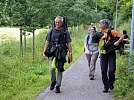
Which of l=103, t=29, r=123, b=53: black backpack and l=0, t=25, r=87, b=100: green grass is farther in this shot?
l=103, t=29, r=123, b=53: black backpack

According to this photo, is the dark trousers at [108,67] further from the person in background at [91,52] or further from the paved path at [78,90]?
the person in background at [91,52]

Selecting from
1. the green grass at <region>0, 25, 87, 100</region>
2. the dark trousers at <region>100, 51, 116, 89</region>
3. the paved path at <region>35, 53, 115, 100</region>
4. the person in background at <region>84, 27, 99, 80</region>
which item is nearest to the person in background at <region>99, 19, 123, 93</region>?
the dark trousers at <region>100, 51, 116, 89</region>

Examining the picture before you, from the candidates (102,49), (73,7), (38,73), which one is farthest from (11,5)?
(73,7)

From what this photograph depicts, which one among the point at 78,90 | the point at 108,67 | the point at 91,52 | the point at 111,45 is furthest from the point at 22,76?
the point at 111,45

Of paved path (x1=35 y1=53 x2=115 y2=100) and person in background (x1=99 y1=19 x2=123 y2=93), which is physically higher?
person in background (x1=99 y1=19 x2=123 y2=93)

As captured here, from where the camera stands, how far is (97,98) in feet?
23.2

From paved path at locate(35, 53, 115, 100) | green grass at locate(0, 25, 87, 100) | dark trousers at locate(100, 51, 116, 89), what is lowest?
paved path at locate(35, 53, 115, 100)

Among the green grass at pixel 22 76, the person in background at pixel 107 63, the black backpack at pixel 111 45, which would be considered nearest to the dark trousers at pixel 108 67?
the person in background at pixel 107 63

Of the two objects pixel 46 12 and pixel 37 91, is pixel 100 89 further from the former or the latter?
pixel 46 12

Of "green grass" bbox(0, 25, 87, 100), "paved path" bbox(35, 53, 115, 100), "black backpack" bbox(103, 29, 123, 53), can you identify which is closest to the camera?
"paved path" bbox(35, 53, 115, 100)

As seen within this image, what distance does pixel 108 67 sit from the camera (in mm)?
7766

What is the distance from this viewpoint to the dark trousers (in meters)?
7.56

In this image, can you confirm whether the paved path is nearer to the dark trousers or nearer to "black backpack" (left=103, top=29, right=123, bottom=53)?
Result: the dark trousers

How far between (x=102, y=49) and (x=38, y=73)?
3.25 m
